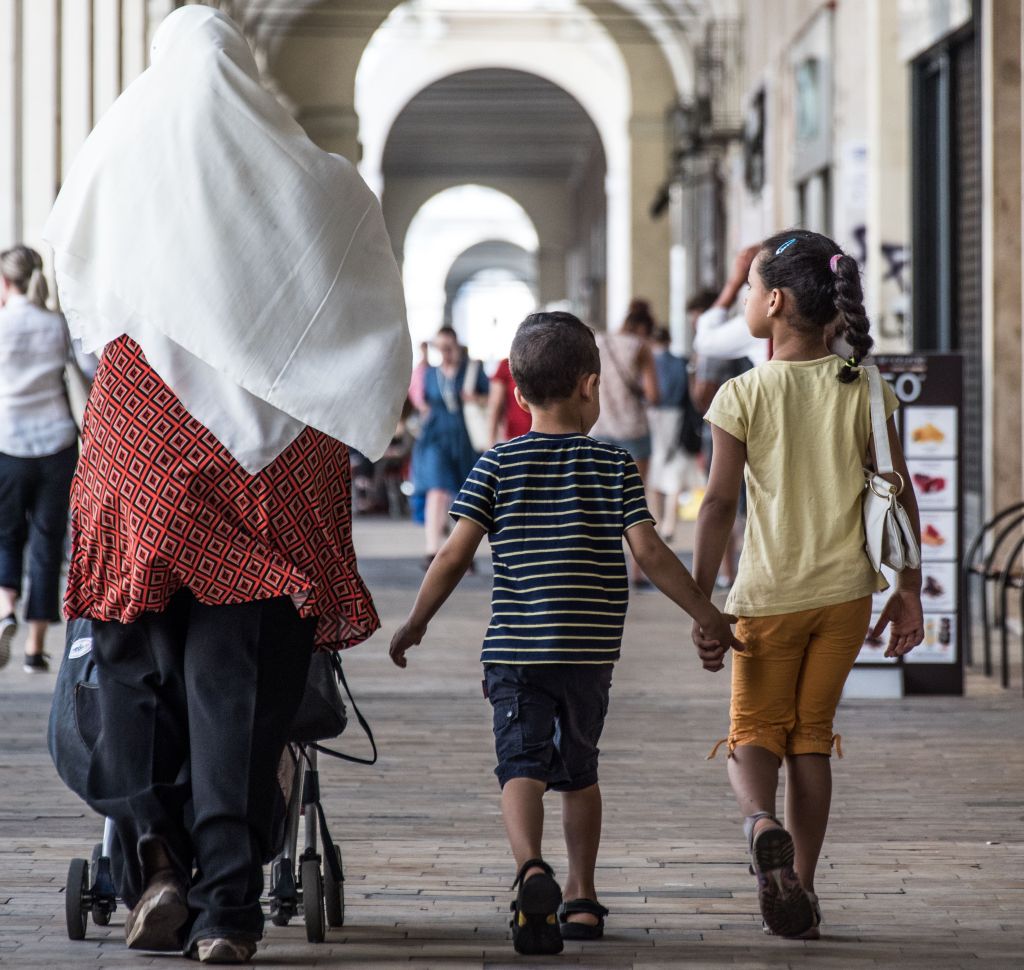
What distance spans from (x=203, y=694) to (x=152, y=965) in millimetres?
550

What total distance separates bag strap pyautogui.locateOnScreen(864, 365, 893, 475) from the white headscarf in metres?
1.00

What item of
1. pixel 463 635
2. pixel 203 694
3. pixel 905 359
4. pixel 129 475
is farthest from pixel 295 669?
pixel 463 635

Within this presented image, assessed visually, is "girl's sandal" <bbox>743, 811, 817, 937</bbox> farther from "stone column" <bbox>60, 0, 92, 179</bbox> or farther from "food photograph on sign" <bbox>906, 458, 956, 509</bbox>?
Result: "stone column" <bbox>60, 0, 92, 179</bbox>

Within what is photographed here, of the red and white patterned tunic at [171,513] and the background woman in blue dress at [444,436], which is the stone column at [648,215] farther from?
the red and white patterned tunic at [171,513]

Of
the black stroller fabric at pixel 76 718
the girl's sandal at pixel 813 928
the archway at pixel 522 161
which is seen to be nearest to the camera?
the black stroller fabric at pixel 76 718

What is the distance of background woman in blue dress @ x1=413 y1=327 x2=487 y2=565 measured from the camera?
12422 mm

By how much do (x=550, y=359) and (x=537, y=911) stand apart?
1.09m

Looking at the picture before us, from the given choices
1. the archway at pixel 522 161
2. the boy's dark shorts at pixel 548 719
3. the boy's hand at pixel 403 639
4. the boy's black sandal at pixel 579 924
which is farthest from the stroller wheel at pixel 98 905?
the archway at pixel 522 161

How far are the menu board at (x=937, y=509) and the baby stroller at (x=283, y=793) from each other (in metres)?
3.81

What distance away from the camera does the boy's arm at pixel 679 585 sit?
3.88 m

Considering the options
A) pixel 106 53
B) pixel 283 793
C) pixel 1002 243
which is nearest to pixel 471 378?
pixel 1002 243

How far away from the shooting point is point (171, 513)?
3.68 meters

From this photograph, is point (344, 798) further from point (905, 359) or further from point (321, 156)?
point (905, 359)

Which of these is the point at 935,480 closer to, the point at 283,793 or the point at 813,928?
the point at 813,928
